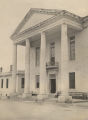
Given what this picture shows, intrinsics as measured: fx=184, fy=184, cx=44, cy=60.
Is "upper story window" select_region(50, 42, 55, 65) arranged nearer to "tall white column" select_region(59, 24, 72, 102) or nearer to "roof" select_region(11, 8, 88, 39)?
"roof" select_region(11, 8, 88, 39)

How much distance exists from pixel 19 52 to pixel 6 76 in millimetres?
6435

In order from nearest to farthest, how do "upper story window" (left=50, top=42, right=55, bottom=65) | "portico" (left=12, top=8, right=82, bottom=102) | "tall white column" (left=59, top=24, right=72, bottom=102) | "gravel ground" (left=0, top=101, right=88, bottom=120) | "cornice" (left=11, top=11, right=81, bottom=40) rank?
"gravel ground" (left=0, top=101, right=88, bottom=120) → "tall white column" (left=59, top=24, right=72, bottom=102) → "portico" (left=12, top=8, right=82, bottom=102) → "cornice" (left=11, top=11, right=81, bottom=40) → "upper story window" (left=50, top=42, right=55, bottom=65)

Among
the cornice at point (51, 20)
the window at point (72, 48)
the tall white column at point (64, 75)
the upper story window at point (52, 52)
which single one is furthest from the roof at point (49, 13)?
the upper story window at point (52, 52)

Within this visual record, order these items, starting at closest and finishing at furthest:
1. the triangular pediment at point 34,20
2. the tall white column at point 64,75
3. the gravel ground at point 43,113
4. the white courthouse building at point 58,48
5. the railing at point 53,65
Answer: the gravel ground at point 43,113 < the tall white column at point 64,75 < the white courthouse building at point 58,48 < the triangular pediment at point 34,20 < the railing at point 53,65

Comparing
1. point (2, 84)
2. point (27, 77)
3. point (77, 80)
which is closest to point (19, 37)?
point (27, 77)

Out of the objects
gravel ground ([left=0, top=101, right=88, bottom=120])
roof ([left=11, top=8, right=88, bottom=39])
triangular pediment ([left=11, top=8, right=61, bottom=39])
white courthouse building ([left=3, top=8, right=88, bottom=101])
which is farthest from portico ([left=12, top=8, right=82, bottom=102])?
gravel ground ([left=0, top=101, right=88, bottom=120])

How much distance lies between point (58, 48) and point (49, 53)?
77.4 inches

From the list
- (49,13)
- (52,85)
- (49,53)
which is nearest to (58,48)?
(49,53)

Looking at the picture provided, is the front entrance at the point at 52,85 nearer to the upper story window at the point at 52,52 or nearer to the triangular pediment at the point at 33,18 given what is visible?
the upper story window at the point at 52,52

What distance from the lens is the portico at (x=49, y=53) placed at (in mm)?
18625

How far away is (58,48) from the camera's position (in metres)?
24.2

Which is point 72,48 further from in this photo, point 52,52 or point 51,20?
point 51,20

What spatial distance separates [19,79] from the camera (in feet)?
120

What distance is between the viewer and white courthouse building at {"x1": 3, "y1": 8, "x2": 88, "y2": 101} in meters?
19.0
